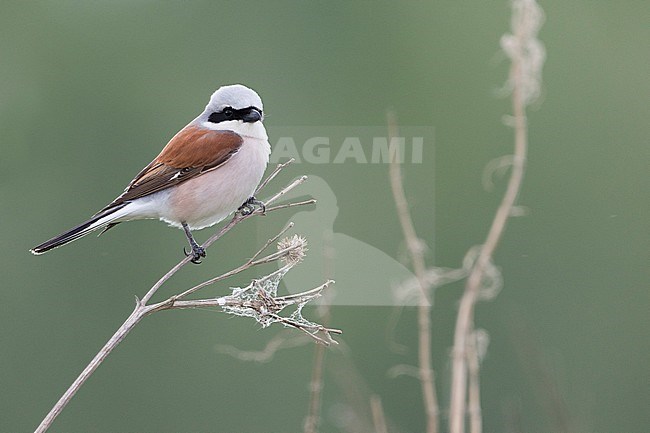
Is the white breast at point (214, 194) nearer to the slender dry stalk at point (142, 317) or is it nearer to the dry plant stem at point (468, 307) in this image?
the dry plant stem at point (468, 307)

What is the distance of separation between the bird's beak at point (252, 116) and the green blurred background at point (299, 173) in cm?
453

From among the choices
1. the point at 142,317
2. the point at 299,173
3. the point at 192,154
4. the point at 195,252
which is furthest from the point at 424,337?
the point at 299,173

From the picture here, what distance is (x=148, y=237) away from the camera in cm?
1034

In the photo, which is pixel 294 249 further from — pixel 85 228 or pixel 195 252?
pixel 85 228

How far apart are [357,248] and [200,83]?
4.04 m

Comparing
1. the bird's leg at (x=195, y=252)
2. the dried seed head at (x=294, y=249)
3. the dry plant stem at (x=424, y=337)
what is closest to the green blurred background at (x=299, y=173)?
the bird's leg at (x=195, y=252)

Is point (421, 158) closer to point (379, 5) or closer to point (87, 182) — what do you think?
point (87, 182)

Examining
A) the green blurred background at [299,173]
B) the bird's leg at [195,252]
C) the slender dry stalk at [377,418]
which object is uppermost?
the green blurred background at [299,173]

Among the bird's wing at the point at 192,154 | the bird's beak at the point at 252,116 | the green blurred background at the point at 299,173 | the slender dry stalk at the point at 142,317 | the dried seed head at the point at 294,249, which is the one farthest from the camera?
the green blurred background at the point at 299,173

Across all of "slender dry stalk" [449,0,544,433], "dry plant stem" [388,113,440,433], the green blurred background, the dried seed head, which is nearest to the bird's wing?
"dry plant stem" [388,113,440,433]

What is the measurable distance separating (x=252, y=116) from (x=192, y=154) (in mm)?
247

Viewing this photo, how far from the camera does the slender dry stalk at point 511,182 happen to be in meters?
2.19

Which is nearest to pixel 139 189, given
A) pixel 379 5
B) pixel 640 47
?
pixel 640 47

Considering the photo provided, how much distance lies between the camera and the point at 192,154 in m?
2.60
